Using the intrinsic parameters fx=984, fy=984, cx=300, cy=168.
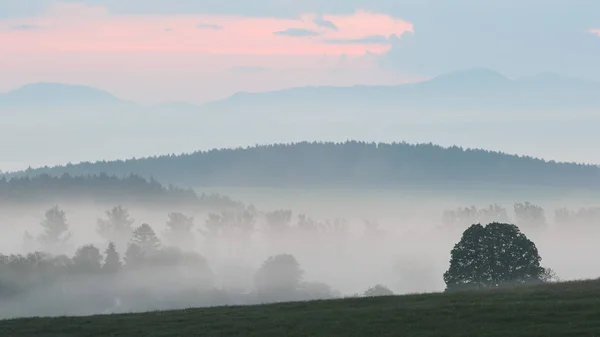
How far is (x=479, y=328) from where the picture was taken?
5912 cm

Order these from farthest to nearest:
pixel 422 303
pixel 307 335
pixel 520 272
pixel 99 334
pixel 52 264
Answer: pixel 52 264, pixel 520 272, pixel 422 303, pixel 99 334, pixel 307 335

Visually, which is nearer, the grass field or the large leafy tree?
the grass field

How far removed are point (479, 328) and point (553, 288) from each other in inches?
646

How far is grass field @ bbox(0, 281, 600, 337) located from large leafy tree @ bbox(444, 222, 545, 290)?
25100 mm

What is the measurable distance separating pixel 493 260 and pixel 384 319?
40.5 m

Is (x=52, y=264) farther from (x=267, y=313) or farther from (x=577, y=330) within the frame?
(x=577, y=330)

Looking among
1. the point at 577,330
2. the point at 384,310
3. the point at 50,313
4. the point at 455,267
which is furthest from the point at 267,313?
the point at 50,313

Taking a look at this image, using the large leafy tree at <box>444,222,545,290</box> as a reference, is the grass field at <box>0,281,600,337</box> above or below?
below

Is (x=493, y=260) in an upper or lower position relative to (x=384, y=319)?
upper

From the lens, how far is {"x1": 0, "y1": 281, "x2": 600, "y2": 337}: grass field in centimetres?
5962

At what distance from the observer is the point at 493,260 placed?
10206 cm

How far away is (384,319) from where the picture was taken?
64.2 metres

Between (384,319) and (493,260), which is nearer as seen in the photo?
(384,319)

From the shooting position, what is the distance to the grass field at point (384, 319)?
59.6 m
